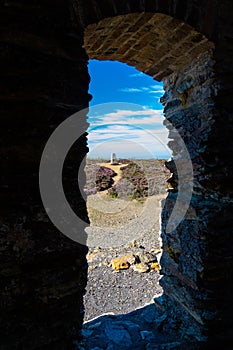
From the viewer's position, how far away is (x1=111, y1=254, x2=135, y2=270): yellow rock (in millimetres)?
4140

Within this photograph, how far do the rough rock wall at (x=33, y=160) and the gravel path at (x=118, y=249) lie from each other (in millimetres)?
1767

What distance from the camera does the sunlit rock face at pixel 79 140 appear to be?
1325 millimetres

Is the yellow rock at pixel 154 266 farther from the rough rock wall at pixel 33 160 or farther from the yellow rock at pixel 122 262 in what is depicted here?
the rough rock wall at pixel 33 160

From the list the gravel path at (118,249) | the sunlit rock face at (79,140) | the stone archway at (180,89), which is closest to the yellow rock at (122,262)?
the gravel path at (118,249)

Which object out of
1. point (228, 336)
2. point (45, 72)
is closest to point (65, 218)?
point (45, 72)

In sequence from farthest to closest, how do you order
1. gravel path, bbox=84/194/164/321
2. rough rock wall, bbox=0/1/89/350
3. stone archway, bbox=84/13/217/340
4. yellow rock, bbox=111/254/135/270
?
1. yellow rock, bbox=111/254/135/270
2. gravel path, bbox=84/194/164/321
3. stone archway, bbox=84/13/217/340
4. rough rock wall, bbox=0/1/89/350

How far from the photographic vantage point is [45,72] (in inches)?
54.1

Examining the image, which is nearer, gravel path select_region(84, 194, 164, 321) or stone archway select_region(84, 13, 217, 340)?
stone archway select_region(84, 13, 217, 340)

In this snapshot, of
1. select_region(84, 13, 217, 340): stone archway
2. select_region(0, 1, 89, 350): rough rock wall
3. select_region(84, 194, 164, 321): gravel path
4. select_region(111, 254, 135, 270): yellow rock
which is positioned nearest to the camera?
select_region(0, 1, 89, 350): rough rock wall

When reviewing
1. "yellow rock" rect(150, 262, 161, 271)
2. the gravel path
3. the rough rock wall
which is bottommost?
the gravel path

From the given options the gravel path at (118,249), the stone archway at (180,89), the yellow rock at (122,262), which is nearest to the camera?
the stone archway at (180,89)

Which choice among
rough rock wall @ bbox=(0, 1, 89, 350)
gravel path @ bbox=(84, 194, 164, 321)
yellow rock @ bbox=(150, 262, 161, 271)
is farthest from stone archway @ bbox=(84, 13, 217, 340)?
yellow rock @ bbox=(150, 262, 161, 271)

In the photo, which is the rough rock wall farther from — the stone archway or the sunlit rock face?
the stone archway

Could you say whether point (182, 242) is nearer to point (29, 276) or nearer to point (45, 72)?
point (29, 276)
